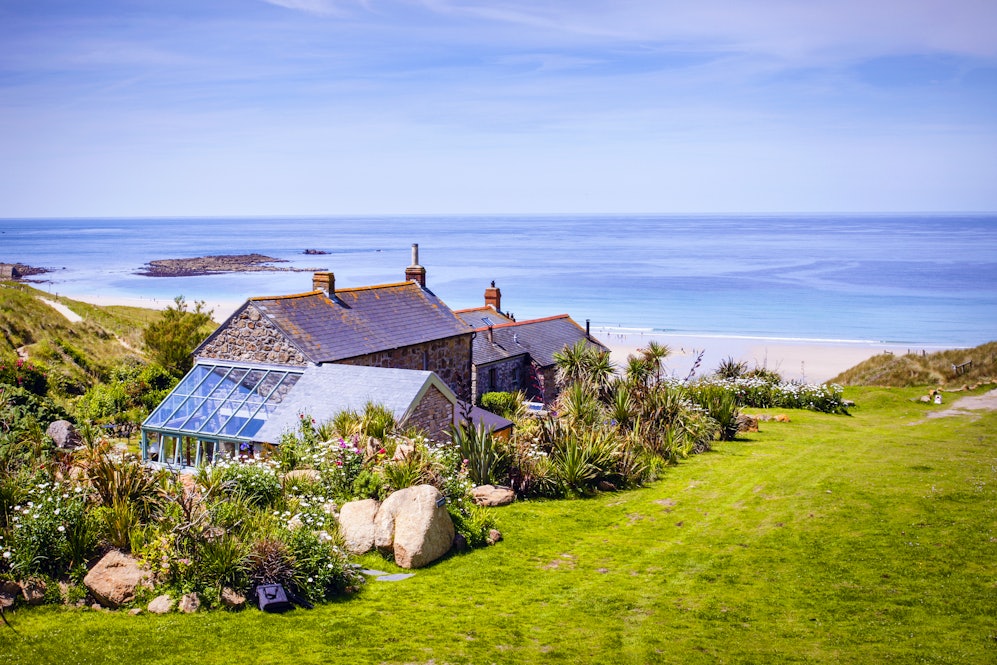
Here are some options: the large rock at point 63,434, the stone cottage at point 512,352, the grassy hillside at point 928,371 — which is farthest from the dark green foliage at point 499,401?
the grassy hillside at point 928,371

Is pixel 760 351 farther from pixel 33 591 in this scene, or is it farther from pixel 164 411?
pixel 33 591

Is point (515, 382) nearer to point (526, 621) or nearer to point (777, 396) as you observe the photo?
point (777, 396)

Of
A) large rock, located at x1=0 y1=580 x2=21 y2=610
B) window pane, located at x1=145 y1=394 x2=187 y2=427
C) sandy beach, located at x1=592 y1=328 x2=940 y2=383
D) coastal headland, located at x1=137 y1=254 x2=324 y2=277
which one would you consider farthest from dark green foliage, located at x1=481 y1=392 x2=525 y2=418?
coastal headland, located at x1=137 y1=254 x2=324 y2=277

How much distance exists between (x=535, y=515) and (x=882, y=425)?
1928 centimetres

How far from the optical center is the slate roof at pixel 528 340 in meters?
36.9

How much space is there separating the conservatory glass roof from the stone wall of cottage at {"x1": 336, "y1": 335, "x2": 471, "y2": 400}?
2832 mm

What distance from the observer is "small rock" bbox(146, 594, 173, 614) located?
11953 millimetres

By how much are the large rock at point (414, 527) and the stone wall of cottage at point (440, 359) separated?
10.2 meters

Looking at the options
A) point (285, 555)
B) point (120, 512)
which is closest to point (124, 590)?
point (120, 512)

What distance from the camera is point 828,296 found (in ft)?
328

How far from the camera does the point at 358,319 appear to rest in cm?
2727

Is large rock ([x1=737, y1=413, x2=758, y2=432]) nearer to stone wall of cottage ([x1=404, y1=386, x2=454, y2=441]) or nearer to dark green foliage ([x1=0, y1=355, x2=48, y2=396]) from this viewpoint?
stone wall of cottage ([x1=404, y1=386, x2=454, y2=441])

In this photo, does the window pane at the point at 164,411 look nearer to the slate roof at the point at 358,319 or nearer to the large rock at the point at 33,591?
the slate roof at the point at 358,319

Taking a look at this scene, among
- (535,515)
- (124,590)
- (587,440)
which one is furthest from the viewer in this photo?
(587,440)
